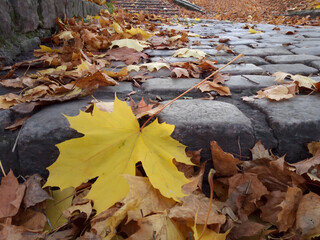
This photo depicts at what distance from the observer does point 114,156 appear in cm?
81

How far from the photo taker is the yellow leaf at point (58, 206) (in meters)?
0.82

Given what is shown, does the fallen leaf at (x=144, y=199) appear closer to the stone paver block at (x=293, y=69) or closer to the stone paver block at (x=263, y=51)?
the stone paver block at (x=293, y=69)

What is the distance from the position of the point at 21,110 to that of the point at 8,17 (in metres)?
1.06

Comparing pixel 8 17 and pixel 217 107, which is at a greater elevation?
pixel 8 17

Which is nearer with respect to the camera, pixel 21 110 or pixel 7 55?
pixel 21 110

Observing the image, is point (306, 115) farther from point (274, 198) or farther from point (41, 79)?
point (41, 79)

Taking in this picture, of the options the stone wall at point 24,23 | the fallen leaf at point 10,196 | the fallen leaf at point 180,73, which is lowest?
the fallen leaf at point 10,196

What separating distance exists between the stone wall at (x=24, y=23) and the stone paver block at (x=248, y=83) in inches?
61.6

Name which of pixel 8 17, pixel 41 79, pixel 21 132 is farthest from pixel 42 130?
pixel 8 17

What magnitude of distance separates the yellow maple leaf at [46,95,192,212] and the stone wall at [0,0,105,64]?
4.24 feet

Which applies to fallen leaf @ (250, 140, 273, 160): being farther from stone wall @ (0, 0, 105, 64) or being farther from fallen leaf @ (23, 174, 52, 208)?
stone wall @ (0, 0, 105, 64)

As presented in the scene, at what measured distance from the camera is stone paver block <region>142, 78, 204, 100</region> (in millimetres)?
1395

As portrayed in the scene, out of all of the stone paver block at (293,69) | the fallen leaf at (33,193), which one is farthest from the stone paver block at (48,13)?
the stone paver block at (293,69)

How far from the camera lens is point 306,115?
42.5 inches
